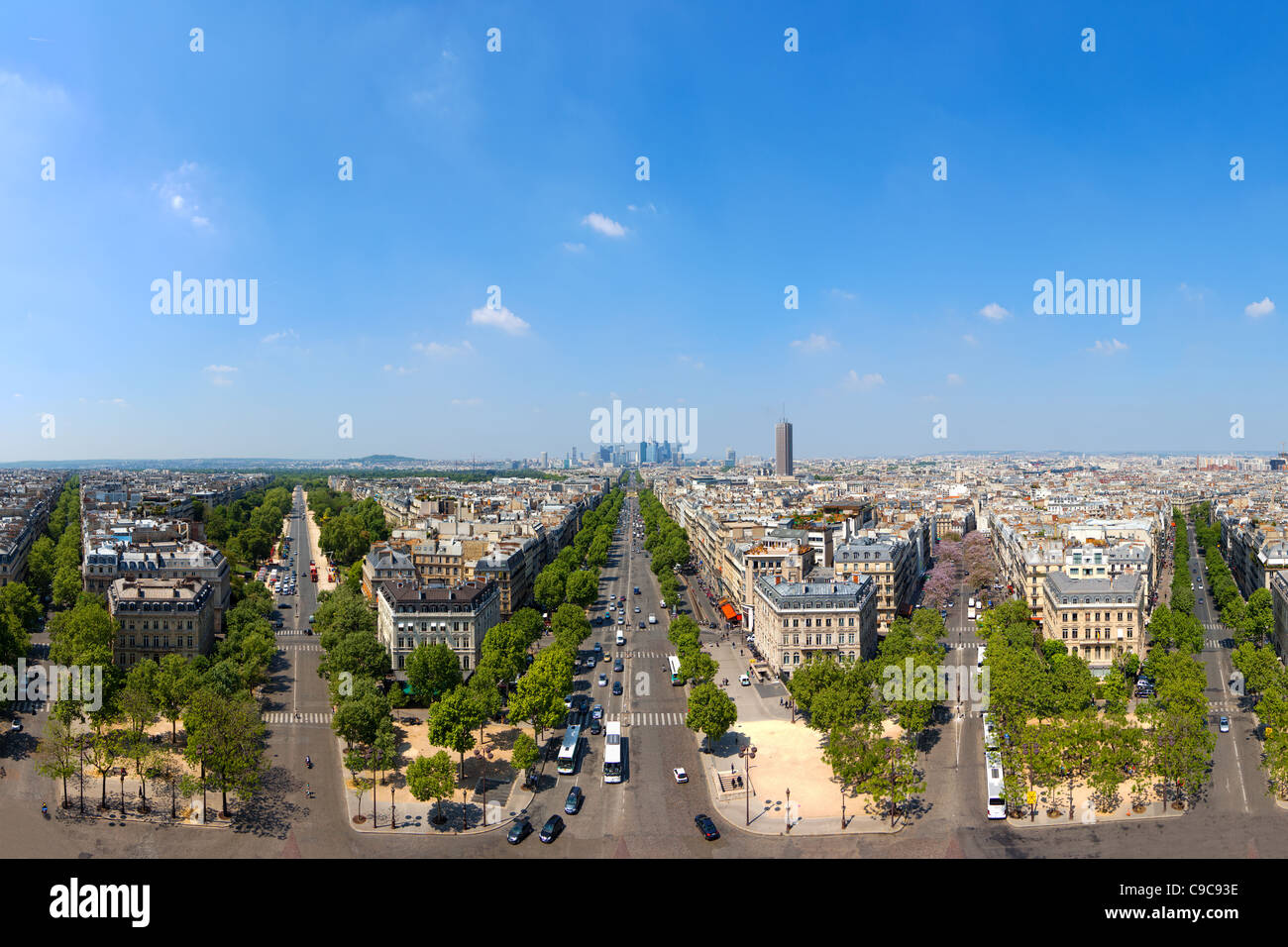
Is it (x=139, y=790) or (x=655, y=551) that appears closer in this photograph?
(x=139, y=790)

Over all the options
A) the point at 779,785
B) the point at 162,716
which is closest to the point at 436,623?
the point at 162,716

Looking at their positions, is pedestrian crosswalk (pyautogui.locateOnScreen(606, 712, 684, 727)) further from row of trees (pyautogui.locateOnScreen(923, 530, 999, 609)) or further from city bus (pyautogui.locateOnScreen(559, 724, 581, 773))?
row of trees (pyautogui.locateOnScreen(923, 530, 999, 609))

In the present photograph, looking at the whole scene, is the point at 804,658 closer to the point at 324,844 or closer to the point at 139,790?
the point at 324,844

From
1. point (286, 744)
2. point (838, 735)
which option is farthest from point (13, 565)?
point (838, 735)

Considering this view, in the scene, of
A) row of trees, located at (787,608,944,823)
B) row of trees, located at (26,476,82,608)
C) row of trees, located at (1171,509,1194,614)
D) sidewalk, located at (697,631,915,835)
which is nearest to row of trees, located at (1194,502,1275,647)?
row of trees, located at (1171,509,1194,614)

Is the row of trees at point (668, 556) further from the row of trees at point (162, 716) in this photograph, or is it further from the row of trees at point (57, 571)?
the row of trees at point (57, 571)

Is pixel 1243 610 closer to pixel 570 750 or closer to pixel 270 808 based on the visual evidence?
pixel 570 750
